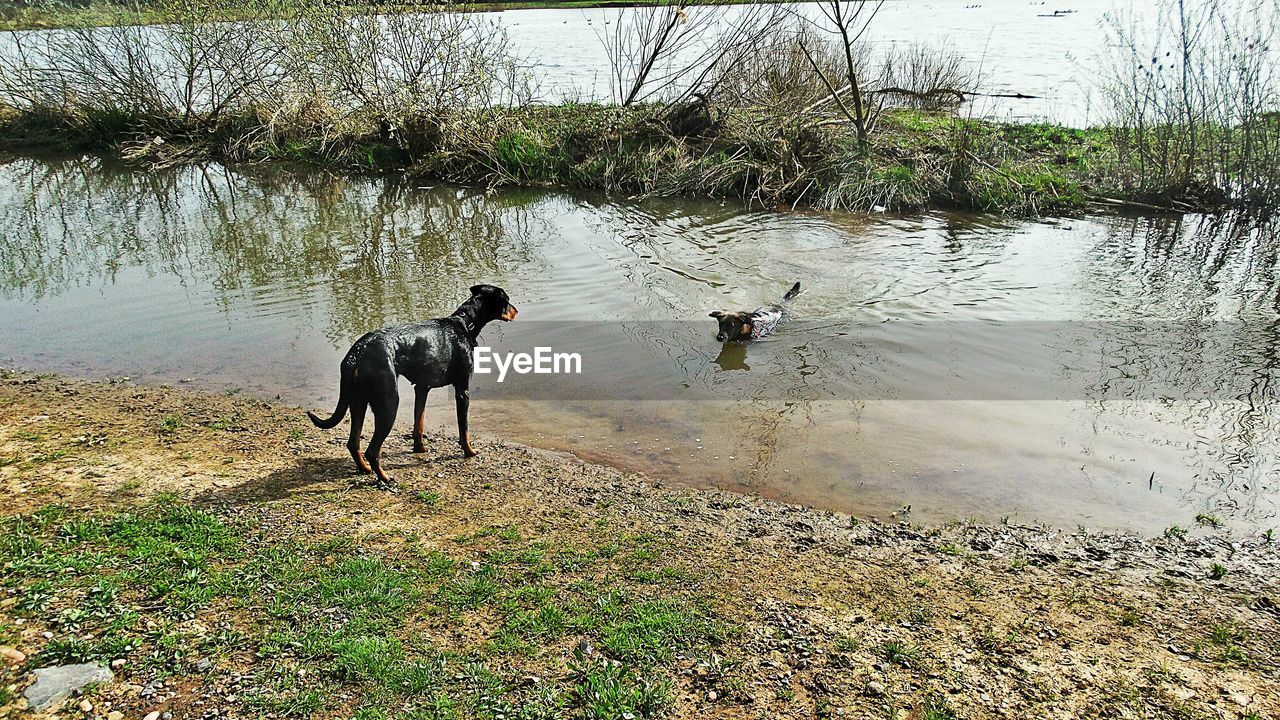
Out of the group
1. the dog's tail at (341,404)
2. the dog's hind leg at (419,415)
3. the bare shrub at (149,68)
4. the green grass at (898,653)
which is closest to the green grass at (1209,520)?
the green grass at (898,653)

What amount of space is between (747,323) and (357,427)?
481cm

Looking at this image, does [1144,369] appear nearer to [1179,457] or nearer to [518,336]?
[1179,457]

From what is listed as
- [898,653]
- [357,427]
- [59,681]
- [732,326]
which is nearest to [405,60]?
[732,326]

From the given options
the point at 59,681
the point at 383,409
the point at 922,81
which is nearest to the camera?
the point at 59,681

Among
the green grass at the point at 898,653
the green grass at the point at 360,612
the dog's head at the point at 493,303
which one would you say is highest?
the dog's head at the point at 493,303

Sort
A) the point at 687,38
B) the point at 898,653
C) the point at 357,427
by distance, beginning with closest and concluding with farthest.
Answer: the point at 898,653 → the point at 357,427 → the point at 687,38

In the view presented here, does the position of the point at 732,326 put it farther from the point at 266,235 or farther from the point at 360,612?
the point at 266,235

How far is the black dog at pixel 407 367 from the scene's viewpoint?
215 inches

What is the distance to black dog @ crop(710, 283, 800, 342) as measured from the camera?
904 centimetres

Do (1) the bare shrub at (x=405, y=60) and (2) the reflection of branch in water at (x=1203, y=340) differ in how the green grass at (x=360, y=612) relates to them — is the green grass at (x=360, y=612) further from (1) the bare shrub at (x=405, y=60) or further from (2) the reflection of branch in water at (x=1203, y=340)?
(1) the bare shrub at (x=405, y=60)

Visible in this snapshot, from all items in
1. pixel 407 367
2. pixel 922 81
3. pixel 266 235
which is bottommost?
pixel 407 367

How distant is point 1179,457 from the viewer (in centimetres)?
662

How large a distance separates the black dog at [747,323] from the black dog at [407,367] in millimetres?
3210

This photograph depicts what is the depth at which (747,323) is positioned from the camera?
9.16 meters
